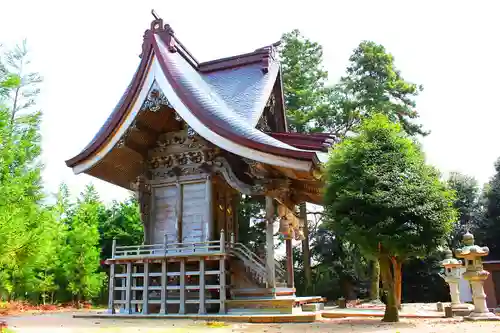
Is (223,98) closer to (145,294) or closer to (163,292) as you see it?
(163,292)

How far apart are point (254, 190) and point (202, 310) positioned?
10.6 ft

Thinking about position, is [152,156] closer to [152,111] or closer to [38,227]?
[152,111]

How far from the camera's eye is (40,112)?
10.7 meters

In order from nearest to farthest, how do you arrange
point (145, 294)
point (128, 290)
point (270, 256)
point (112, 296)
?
point (270, 256) < point (145, 294) < point (128, 290) < point (112, 296)

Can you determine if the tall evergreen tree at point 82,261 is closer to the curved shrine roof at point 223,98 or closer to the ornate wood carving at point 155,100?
the curved shrine roof at point 223,98

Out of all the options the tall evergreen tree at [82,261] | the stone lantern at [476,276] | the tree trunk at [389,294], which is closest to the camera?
the tree trunk at [389,294]

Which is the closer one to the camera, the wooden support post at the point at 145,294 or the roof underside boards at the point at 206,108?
the roof underside boards at the point at 206,108

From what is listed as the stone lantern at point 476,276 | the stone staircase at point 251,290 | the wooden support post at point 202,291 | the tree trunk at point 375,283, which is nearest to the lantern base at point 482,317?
the stone lantern at point 476,276

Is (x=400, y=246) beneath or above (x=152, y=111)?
beneath

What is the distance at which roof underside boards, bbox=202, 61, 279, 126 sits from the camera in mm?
12718

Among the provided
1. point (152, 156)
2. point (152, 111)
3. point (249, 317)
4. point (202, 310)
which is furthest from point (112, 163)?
point (249, 317)

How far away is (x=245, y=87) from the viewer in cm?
1414

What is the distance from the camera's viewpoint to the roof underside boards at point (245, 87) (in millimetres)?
12718

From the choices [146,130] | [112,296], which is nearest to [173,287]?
[112,296]
